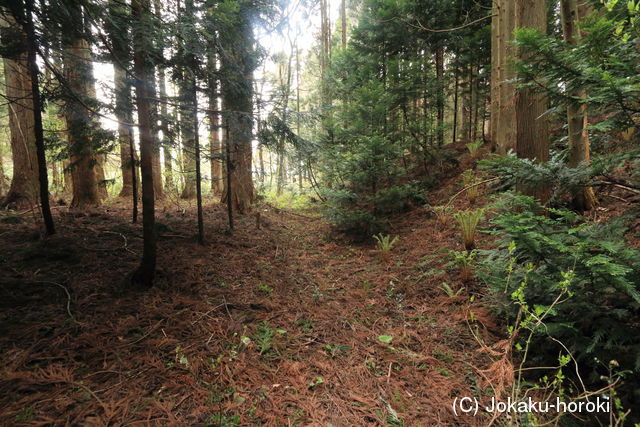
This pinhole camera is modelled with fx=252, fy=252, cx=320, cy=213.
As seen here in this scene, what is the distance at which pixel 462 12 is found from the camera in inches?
370

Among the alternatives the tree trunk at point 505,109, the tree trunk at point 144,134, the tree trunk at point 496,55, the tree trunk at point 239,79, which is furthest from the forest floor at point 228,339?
the tree trunk at point 496,55

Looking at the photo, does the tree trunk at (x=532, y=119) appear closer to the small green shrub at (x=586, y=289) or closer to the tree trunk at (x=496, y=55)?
the small green shrub at (x=586, y=289)

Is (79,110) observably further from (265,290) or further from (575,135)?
(575,135)

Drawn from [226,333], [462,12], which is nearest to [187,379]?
[226,333]

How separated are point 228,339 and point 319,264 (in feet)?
9.60

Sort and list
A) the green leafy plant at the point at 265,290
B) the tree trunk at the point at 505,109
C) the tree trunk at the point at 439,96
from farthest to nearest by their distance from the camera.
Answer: the tree trunk at the point at 439,96, the tree trunk at the point at 505,109, the green leafy plant at the point at 265,290

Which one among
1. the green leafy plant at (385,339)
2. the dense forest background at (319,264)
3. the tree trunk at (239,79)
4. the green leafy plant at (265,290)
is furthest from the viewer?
the tree trunk at (239,79)

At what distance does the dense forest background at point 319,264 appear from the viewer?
80.0 inches

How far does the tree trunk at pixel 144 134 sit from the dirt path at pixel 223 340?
332mm

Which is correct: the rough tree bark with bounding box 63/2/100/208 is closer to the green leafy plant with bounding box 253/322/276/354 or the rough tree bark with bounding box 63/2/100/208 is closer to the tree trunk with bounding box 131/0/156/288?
the tree trunk with bounding box 131/0/156/288

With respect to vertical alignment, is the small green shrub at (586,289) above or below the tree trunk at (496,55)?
below

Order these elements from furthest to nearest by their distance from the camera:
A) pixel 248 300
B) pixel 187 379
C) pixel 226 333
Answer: pixel 248 300 < pixel 226 333 < pixel 187 379

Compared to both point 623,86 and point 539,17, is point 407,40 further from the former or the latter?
point 623,86

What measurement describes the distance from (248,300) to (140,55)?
374cm
